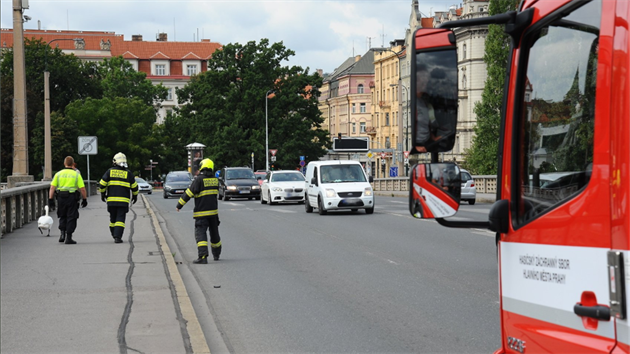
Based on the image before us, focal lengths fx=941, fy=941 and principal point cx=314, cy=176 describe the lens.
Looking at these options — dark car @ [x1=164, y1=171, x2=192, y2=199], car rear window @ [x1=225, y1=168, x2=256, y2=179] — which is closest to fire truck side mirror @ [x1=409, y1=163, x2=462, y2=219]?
car rear window @ [x1=225, y1=168, x2=256, y2=179]

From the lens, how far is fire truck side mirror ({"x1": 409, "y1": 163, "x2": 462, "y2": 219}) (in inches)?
146

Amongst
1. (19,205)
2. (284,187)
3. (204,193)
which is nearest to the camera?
(204,193)

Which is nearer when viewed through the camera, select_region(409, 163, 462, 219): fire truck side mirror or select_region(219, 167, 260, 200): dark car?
select_region(409, 163, 462, 219): fire truck side mirror

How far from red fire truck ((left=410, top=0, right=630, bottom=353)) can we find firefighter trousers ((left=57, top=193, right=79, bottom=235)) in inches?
603

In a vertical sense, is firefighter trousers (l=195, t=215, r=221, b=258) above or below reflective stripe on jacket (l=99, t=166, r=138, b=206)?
below

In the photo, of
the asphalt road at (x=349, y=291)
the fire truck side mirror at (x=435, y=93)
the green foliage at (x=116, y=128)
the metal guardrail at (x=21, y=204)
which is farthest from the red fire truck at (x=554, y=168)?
the green foliage at (x=116, y=128)

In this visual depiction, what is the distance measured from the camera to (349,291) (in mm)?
11688

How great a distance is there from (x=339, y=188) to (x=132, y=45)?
124 metres

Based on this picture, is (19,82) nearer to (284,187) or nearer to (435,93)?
(284,187)

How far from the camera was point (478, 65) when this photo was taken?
69000mm

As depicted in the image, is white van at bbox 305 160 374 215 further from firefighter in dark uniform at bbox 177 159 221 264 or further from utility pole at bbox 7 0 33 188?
firefighter in dark uniform at bbox 177 159 221 264

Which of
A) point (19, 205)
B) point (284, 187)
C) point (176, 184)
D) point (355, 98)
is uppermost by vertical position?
point (355, 98)

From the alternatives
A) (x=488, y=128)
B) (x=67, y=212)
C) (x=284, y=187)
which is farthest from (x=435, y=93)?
(x=488, y=128)

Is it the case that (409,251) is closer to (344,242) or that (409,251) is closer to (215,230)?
(344,242)
